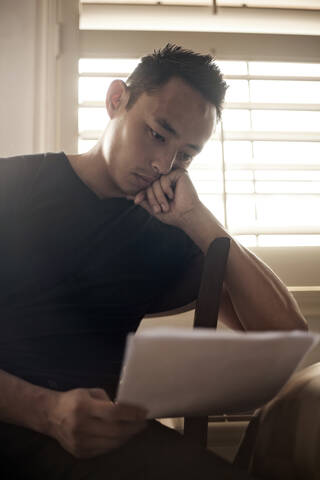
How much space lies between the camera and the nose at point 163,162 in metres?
1.03

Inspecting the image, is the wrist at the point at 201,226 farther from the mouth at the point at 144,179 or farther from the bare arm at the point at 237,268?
the mouth at the point at 144,179

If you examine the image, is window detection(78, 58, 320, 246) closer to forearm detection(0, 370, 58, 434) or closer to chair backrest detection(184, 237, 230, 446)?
chair backrest detection(184, 237, 230, 446)

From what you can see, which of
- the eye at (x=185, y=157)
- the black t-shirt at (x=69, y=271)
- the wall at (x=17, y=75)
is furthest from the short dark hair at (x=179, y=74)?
the wall at (x=17, y=75)

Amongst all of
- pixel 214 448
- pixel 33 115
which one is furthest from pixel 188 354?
pixel 33 115

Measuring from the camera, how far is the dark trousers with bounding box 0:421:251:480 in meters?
0.60

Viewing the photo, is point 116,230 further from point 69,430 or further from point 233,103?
point 233,103

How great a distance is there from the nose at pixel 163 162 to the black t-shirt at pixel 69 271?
0.11 meters

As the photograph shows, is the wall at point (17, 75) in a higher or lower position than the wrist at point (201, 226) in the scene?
higher

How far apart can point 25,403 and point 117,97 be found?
0.81 metres

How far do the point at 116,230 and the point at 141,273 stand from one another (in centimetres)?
12

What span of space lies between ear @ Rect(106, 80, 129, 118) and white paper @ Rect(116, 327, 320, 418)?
0.81 metres

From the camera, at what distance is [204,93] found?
1092 millimetres

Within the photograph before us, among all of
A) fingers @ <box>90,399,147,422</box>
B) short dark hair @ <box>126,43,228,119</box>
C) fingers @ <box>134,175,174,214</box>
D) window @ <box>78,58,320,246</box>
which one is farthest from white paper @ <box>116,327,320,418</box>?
window @ <box>78,58,320,246</box>

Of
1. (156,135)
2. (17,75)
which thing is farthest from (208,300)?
(17,75)
